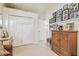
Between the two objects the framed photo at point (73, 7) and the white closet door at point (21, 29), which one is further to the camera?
the white closet door at point (21, 29)

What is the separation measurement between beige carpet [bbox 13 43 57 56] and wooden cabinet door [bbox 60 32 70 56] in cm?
19

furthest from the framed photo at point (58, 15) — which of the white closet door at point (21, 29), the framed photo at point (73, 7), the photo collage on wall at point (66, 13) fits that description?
the white closet door at point (21, 29)

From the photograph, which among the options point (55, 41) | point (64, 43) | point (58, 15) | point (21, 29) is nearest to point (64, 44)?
point (64, 43)

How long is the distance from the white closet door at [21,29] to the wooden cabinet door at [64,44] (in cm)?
59

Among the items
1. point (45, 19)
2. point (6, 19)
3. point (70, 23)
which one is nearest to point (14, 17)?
point (6, 19)

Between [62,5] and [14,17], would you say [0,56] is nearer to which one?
[14,17]

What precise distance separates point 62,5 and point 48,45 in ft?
2.72

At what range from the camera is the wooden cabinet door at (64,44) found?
2064 millimetres

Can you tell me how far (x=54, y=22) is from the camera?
2164 millimetres

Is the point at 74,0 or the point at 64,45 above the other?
the point at 74,0

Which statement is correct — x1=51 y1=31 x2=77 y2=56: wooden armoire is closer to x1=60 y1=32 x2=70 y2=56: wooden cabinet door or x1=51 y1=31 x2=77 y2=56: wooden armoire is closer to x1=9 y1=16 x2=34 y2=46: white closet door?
x1=60 y1=32 x2=70 y2=56: wooden cabinet door

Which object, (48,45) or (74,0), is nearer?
(74,0)

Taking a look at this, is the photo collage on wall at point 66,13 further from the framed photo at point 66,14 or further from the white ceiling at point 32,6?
the white ceiling at point 32,6

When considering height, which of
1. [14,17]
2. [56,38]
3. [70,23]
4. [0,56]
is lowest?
[0,56]
